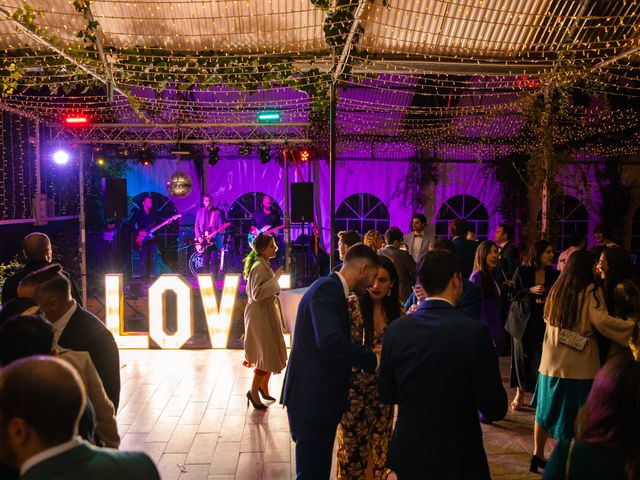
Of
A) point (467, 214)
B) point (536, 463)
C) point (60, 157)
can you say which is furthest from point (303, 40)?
point (467, 214)

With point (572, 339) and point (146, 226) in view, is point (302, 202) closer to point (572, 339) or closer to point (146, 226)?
point (146, 226)

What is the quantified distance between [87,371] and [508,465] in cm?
318

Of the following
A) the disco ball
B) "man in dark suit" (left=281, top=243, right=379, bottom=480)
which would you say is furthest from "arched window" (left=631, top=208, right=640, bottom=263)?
"man in dark suit" (left=281, top=243, right=379, bottom=480)

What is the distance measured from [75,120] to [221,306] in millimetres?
5294

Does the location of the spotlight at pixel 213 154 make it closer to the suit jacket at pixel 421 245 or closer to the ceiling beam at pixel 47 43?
the suit jacket at pixel 421 245

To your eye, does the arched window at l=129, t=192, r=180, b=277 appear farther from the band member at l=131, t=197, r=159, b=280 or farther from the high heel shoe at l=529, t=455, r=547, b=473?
the high heel shoe at l=529, t=455, r=547, b=473

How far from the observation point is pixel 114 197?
12.0 metres

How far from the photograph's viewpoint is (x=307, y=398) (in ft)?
9.64

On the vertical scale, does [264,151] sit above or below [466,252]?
above

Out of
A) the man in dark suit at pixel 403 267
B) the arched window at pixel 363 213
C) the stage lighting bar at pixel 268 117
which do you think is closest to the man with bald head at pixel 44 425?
the man in dark suit at pixel 403 267

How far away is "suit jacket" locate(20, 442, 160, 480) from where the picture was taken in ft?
4.51

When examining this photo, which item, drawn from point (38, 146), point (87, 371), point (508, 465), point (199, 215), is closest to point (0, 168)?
point (38, 146)

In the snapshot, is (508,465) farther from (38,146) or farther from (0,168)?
(38,146)

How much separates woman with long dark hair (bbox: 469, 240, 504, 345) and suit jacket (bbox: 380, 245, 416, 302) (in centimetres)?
102
